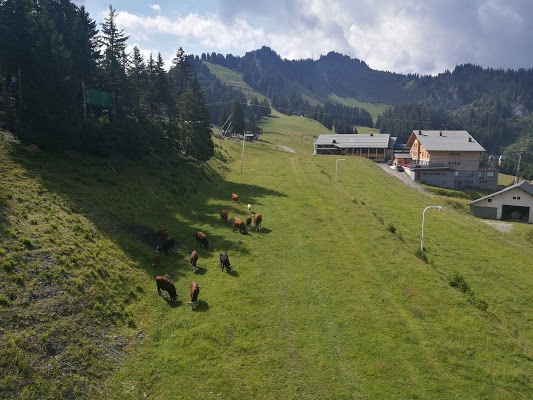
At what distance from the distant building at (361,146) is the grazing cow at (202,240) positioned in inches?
4123

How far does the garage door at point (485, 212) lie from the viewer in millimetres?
71438

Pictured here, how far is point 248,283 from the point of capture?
25812 millimetres

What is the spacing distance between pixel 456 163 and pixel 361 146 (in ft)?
103

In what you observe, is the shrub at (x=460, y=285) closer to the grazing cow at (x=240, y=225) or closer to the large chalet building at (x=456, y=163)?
the grazing cow at (x=240, y=225)

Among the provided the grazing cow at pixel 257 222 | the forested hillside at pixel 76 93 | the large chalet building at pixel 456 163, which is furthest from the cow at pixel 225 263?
the large chalet building at pixel 456 163

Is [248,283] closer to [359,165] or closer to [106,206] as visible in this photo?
[106,206]

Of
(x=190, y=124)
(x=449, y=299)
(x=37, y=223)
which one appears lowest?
(x=449, y=299)

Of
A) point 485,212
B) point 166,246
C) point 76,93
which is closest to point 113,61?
point 76,93

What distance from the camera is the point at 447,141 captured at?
112 m

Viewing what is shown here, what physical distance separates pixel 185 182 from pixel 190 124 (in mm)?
24023

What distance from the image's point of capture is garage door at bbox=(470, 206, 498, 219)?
2813 inches

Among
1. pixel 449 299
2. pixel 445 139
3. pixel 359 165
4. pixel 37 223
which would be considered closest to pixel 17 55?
pixel 37 223

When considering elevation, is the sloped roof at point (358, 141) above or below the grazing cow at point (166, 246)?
above

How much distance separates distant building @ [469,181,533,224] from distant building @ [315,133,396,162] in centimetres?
5780
